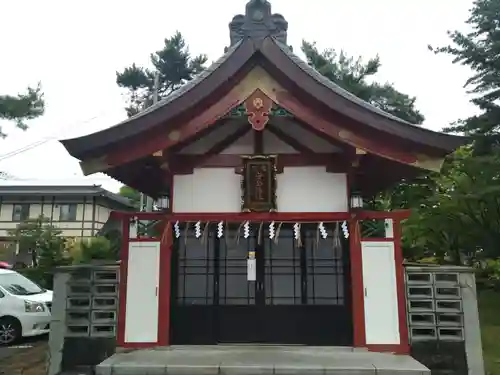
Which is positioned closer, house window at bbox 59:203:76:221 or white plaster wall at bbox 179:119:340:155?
white plaster wall at bbox 179:119:340:155

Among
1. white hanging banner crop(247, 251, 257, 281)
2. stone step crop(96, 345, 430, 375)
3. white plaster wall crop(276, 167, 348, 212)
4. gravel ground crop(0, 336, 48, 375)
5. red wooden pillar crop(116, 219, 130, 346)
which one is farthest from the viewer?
gravel ground crop(0, 336, 48, 375)

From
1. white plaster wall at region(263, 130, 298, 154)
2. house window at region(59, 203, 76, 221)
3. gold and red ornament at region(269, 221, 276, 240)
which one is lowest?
gold and red ornament at region(269, 221, 276, 240)

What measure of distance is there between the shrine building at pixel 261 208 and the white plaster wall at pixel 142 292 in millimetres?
16

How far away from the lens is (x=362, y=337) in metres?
6.82

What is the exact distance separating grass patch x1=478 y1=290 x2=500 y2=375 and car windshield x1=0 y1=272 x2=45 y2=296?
1074 cm

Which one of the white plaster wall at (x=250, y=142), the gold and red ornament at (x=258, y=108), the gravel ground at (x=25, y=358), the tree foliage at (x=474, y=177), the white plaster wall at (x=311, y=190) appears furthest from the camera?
the tree foliage at (x=474, y=177)

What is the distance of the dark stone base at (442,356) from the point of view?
22.1 feet

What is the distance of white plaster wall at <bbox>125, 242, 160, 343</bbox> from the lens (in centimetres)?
696

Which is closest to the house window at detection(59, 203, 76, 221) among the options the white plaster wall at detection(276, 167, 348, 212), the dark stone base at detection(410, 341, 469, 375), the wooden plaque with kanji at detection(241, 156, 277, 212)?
the wooden plaque with kanji at detection(241, 156, 277, 212)

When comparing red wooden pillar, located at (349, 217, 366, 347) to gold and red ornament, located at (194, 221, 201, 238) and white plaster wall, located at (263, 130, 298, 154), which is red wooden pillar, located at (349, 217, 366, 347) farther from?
gold and red ornament, located at (194, 221, 201, 238)

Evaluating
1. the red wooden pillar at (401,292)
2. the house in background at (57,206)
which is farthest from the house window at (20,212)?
the red wooden pillar at (401,292)

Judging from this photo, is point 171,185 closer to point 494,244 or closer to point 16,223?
point 494,244

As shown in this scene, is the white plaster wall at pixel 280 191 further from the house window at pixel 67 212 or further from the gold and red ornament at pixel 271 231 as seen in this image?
the house window at pixel 67 212

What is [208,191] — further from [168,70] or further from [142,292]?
[168,70]
